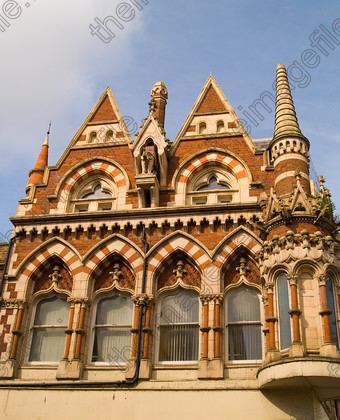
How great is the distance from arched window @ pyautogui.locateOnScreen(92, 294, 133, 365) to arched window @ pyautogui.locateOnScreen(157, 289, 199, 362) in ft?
3.46

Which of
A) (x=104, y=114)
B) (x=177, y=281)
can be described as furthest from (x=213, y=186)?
(x=104, y=114)

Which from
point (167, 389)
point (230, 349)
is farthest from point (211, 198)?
point (167, 389)

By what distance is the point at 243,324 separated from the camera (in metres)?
17.4

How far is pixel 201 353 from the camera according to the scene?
16875 mm

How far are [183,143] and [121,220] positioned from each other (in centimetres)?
415

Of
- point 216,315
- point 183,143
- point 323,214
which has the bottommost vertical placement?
point 216,315

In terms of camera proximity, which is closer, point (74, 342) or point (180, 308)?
point (74, 342)

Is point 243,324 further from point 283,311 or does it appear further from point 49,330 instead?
point 49,330

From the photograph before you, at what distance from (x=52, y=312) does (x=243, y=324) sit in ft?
20.8

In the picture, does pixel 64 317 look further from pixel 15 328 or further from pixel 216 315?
pixel 216 315

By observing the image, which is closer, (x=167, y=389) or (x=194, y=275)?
(x=167, y=389)

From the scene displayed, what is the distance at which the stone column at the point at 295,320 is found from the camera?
1504cm

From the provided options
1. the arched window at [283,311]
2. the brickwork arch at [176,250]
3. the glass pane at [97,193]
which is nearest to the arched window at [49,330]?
the brickwork arch at [176,250]

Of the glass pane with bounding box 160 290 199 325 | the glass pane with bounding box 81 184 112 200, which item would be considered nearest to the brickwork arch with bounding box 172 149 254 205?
the glass pane with bounding box 81 184 112 200
